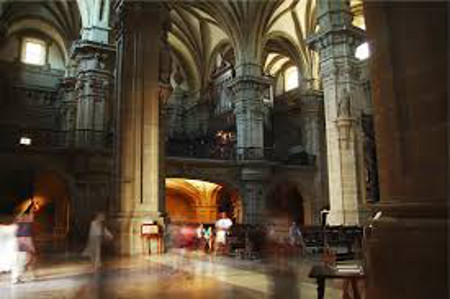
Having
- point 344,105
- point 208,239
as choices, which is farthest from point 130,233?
point 344,105

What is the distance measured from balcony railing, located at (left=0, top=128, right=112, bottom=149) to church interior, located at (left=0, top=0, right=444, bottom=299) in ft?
0.38

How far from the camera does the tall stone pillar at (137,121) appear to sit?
477 inches

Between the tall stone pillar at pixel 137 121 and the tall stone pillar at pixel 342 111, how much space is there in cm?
788

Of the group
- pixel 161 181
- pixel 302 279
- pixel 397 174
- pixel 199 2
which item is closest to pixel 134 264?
pixel 302 279

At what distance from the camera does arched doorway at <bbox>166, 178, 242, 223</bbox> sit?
31.9 metres

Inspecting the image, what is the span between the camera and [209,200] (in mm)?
32438

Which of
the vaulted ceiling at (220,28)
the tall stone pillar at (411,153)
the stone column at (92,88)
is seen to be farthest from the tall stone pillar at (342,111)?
the tall stone pillar at (411,153)

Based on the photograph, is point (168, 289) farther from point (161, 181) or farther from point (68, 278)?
point (161, 181)

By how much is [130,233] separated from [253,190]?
616 inches

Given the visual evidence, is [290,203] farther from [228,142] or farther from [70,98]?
[70,98]

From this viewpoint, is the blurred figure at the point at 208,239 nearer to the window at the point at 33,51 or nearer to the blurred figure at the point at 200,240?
the blurred figure at the point at 200,240

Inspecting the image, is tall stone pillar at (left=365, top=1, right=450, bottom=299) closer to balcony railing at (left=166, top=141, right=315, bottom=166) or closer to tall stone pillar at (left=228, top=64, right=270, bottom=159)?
balcony railing at (left=166, top=141, right=315, bottom=166)

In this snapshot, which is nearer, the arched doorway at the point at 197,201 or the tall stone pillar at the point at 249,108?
the tall stone pillar at the point at 249,108

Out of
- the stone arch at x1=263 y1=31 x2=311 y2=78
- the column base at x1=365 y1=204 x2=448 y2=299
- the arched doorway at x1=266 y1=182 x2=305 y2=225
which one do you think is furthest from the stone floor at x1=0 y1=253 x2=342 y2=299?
the arched doorway at x1=266 y1=182 x2=305 y2=225
